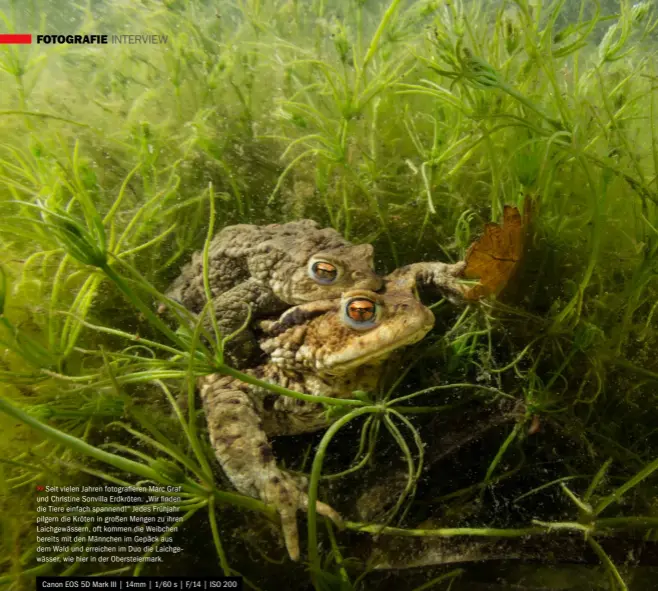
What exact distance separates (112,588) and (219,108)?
2697 millimetres

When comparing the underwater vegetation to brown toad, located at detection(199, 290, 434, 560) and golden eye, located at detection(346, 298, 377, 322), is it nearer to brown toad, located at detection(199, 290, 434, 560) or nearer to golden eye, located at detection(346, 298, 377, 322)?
brown toad, located at detection(199, 290, 434, 560)

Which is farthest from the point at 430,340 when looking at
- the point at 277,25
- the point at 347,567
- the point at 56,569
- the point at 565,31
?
the point at 277,25

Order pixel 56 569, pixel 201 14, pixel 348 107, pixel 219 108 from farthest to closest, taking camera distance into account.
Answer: pixel 201 14 → pixel 219 108 → pixel 348 107 → pixel 56 569

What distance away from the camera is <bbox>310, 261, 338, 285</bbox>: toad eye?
60.2 inches

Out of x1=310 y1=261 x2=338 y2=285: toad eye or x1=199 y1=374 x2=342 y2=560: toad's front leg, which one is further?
x1=310 y1=261 x2=338 y2=285: toad eye

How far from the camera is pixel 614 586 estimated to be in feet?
4.30

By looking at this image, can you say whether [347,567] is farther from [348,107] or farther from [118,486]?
[348,107]

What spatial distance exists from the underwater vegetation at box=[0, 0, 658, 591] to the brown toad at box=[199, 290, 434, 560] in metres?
0.10

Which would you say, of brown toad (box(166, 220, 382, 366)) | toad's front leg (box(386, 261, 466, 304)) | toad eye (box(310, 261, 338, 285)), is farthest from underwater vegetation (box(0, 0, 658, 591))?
toad eye (box(310, 261, 338, 285))

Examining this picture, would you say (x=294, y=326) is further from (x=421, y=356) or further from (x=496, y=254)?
(x=496, y=254)

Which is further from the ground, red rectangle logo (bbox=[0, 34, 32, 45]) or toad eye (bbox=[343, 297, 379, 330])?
red rectangle logo (bbox=[0, 34, 32, 45])

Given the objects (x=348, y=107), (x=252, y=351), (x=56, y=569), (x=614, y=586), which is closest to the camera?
(x=614, y=586)

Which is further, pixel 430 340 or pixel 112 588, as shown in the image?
pixel 430 340

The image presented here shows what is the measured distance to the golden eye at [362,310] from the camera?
1.37 m
